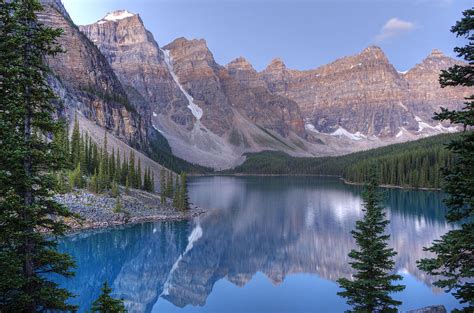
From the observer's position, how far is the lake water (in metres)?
36.5

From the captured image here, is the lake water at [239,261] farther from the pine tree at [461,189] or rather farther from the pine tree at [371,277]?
the pine tree at [461,189]

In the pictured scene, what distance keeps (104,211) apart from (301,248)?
32.3 metres

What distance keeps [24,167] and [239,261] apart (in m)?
40.0

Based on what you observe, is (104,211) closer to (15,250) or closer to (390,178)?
(15,250)

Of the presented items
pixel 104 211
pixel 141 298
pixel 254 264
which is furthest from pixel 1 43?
pixel 104 211

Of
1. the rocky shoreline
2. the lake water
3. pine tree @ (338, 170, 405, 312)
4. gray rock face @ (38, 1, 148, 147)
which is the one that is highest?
gray rock face @ (38, 1, 148, 147)

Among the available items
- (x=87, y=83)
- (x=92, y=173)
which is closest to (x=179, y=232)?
(x=92, y=173)

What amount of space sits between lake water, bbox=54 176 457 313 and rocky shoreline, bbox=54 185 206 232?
2.77 metres

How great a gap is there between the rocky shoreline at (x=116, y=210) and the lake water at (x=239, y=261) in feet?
9.09

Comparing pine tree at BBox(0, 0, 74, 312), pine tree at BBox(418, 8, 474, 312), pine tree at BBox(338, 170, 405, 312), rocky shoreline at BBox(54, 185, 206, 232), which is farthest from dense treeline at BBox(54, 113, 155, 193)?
pine tree at BBox(418, 8, 474, 312)

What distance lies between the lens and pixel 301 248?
189ft

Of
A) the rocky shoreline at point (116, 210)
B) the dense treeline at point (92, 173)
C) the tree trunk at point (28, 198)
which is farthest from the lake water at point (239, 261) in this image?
the tree trunk at point (28, 198)

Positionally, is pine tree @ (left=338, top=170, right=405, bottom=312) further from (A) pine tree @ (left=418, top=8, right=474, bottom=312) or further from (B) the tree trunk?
(B) the tree trunk

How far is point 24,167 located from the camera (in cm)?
1407
